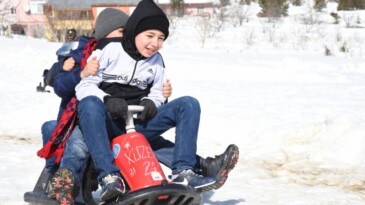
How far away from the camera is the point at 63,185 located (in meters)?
3.51

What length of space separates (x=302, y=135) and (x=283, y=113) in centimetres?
146

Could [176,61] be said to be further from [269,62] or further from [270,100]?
[270,100]

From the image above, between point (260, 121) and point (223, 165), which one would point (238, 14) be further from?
point (223, 165)

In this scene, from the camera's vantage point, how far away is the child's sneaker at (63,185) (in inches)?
138

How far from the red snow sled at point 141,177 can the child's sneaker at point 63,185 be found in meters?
0.22

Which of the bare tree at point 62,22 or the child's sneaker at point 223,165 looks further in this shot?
the bare tree at point 62,22

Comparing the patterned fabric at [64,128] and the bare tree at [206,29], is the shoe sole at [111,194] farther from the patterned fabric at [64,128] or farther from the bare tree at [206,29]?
the bare tree at [206,29]

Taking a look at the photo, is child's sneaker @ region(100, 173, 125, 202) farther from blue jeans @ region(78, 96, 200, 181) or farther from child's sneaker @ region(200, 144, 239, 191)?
child's sneaker @ region(200, 144, 239, 191)

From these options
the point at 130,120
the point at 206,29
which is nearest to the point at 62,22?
the point at 206,29

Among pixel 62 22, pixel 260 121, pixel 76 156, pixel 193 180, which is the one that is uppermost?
pixel 76 156

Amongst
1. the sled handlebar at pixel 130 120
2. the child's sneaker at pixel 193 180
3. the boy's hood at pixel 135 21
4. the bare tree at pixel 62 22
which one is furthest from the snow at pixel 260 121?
the bare tree at pixel 62 22

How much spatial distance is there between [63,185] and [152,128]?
65 centimetres

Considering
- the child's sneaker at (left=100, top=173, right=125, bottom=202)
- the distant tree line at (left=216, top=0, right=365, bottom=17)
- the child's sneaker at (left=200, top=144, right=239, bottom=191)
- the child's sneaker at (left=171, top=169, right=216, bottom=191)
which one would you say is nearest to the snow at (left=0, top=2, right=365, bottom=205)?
the child's sneaker at (left=200, top=144, right=239, bottom=191)

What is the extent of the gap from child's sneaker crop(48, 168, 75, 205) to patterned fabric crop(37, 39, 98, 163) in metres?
0.37
